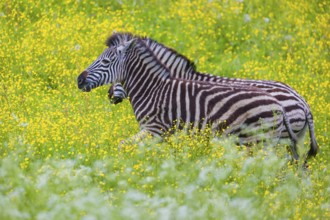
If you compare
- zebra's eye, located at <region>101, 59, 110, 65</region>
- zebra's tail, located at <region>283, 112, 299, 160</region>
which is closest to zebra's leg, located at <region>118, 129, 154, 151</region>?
zebra's eye, located at <region>101, 59, 110, 65</region>

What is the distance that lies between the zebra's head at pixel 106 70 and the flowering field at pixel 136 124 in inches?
22.0

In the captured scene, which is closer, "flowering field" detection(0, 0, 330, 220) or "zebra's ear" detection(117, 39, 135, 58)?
"flowering field" detection(0, 0, 330, 220)

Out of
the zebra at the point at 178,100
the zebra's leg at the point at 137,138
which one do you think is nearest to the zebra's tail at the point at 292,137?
the zebra at the point at 178,100

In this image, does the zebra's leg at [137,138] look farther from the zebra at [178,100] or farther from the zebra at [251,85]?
the zebra at [251,85]

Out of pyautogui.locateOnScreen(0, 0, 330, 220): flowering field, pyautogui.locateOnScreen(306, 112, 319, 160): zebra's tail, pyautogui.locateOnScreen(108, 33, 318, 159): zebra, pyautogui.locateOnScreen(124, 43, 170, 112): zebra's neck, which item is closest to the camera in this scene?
pyautogui.locateOnScreen(0, 0, 330, 220): flowering field

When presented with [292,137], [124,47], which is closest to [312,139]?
[292,137]

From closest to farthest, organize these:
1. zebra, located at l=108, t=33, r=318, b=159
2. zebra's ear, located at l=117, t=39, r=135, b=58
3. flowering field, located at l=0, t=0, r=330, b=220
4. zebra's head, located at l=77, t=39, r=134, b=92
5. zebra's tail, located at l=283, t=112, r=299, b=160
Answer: flowering field, located at l=0, t=0, r=330, b=220
zebra's tail, located at l=283, t=112, r=299, b=160
zebra, located at l=108, t=33, r=318, b=159
zebra's ear, located at l=117, t=39, r=135, b=58
zebra's head, located at l=77, t=39, r=134, b=92

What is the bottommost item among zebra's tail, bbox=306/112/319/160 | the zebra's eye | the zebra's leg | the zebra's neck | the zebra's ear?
zebra's tail, bbox=306/112/319/160

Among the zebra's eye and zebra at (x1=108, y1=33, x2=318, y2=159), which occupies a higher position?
the zebra's eye

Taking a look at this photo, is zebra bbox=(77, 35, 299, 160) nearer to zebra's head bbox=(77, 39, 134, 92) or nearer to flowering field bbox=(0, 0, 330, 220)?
zebra's head bbox=(77, 39, 134, 92)

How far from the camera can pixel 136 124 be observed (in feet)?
37.4

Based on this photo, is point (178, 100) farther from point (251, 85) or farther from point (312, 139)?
point (312, 139)

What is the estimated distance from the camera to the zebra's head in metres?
10.9

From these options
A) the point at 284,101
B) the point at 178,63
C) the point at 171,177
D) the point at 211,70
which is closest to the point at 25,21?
the point at 211,70
